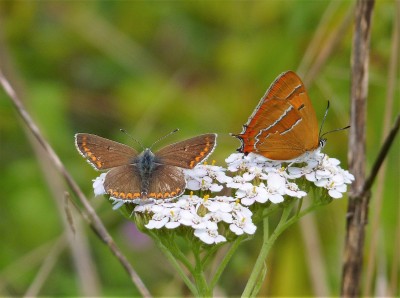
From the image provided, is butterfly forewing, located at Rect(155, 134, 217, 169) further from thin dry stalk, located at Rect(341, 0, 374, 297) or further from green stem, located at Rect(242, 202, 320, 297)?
thin dry stalk, located at Rect(341, 0, 374, 297)

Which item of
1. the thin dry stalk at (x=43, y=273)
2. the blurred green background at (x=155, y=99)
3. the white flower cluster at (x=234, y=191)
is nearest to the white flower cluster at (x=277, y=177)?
the white flower cluster at (x=234, y=191)

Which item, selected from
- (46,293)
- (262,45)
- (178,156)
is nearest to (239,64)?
(262,45)

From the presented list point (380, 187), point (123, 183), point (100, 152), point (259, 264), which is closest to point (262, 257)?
point (259, 264)

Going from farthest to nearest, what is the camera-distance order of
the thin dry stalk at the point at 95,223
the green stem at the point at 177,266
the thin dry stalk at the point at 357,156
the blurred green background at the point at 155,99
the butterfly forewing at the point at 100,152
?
the blurred green background at the point at 155,99 < the thin dry stalk at the point at 357,156 < the thin dry stalk at the point at 95,223 < the butterfly forewing at the point at 100,152 < the green stem at the point at 177,266

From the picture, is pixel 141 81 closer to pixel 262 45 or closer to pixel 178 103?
pixel 178 103

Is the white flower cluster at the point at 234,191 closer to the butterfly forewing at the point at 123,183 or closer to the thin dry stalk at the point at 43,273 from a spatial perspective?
the butterfly forewing at the point at 123,183

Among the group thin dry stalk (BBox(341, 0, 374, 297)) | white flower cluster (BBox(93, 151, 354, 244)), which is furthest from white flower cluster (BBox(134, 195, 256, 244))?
thin dry stalk (BBox(341, 0, 374, 297))

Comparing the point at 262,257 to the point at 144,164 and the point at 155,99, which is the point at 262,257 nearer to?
the point at 144,164
